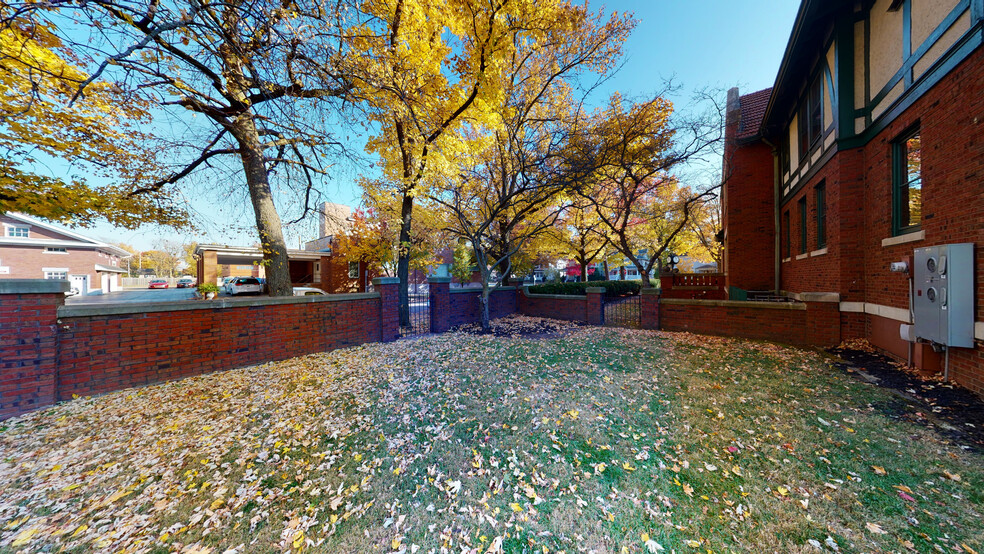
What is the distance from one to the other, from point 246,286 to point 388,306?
20.7m

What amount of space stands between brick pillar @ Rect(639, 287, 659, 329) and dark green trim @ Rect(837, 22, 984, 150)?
200 inches

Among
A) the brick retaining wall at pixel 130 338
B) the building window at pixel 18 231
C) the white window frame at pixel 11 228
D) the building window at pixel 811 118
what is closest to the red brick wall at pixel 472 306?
the brick retaining wall at pixel 130 338

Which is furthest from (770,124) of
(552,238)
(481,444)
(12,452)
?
(12,452)

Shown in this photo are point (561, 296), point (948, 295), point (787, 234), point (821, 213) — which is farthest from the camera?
point (561, 296)

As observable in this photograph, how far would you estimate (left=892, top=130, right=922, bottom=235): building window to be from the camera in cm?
502

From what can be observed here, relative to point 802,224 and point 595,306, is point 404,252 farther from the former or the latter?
point 802,224

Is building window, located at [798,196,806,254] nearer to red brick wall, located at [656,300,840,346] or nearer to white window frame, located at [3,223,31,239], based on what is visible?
red brick wall, located at [656,300,840,346]

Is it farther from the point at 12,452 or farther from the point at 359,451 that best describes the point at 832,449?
the point at 12,452

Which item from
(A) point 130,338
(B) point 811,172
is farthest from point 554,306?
(A) point 130,338

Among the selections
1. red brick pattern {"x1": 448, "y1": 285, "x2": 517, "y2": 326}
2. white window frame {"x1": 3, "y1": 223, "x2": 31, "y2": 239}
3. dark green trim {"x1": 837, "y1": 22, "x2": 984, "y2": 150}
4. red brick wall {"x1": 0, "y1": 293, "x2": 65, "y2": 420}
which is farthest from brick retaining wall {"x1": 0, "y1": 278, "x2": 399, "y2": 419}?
white window frame {"x1": 3, "y1": 223, "x2": 31, "y2": 239}

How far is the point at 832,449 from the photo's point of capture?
301 centimetres

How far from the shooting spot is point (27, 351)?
405 centimetres

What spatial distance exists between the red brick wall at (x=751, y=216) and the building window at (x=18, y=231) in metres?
46.9

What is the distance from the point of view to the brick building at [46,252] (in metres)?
22.9
